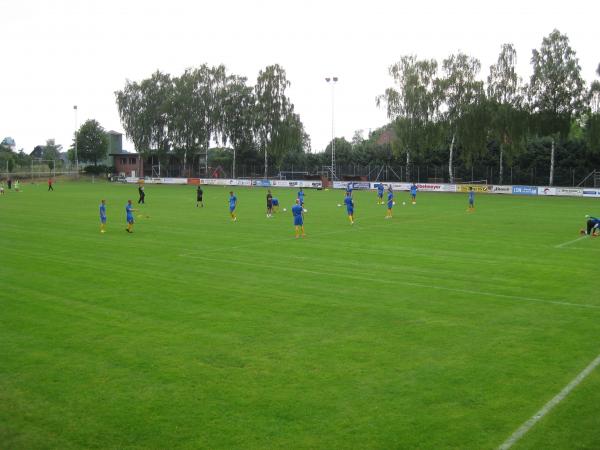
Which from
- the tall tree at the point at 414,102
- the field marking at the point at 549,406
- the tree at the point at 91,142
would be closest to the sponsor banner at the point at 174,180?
the tree at the point at 91,142

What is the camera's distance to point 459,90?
237 feet

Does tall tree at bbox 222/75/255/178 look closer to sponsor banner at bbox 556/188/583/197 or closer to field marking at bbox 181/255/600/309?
sponsor banner at bbox 556/188/583/197

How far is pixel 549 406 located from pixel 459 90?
6816cm

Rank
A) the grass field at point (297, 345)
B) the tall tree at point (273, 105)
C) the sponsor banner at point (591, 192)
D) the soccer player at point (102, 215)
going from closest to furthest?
1. the grass field at point (297, 345)
2. the soccer player at point (102, 215)
3. the sponsor banner at point (591, 192)
4. the tall tree at point (273, 105)

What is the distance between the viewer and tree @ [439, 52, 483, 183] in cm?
7131

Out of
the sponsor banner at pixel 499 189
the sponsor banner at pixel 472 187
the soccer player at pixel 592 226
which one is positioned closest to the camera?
the soccer player at pixel 592 226

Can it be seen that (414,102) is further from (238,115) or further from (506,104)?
(238,115)

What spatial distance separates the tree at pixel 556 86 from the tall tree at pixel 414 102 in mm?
12071

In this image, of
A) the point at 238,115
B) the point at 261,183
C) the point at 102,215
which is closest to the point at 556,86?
the point at 261,183

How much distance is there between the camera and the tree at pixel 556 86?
216 feet

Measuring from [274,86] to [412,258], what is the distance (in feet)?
241

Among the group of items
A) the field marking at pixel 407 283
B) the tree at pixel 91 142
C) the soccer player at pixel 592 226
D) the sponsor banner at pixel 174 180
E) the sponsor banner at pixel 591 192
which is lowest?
the field marking at pixel 407 283

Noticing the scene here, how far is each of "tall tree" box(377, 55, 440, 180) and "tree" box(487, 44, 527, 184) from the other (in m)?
7.06

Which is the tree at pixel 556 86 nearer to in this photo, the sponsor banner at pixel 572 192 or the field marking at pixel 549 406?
the sponsor banner at pixel 572 192
